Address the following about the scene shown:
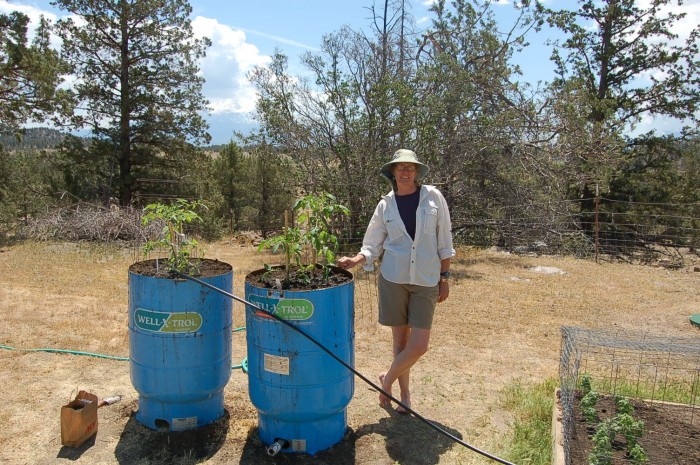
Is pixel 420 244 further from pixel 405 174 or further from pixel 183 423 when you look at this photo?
pixel 183 423

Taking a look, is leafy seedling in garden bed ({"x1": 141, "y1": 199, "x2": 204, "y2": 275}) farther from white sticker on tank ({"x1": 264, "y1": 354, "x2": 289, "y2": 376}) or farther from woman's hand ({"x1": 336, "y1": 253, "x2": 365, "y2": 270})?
woman's hand ({"x1": 336, "y1": 253, "x2": 365, "y2": 270})

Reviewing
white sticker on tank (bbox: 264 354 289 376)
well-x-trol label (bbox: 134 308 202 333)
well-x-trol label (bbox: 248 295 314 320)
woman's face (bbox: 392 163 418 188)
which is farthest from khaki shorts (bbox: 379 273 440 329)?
well-x-trol label (bbox: 134 308 202 333)

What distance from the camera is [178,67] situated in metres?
15.3

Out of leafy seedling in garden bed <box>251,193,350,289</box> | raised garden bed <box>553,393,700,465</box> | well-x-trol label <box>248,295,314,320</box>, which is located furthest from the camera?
leafy seedling in garden bed <box>251,193,350,289</box>

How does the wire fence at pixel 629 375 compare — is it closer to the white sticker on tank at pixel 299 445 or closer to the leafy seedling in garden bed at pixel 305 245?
the white sticker on tank at pixel 299 445

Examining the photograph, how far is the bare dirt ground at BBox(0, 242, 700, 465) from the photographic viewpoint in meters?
2.98

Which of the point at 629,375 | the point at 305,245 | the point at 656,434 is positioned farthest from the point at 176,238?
the point at 629,375

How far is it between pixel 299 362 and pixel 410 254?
0.94 m

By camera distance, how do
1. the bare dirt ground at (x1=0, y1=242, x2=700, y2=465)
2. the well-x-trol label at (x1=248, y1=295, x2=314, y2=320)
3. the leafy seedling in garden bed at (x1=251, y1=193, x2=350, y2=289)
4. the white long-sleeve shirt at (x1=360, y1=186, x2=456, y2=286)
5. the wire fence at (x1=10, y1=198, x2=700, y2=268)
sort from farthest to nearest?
the wire fence at (x1=10, y1=198, x2=700, y2=268), the white long-sleeve shirt at (x1=360, y1=186, x2=456, y2=286), the bare dirt ground at (x1=0, y1=242, x2=700, y2=465), the leafy seedling in garden bed at (x1=251, y1=193, x2=350, y2=289), the well-x-trol label at (x1=248, y1=295, x2=314, y2=320)

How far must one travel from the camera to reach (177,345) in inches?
114

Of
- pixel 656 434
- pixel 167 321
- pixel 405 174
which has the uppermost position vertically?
pixel 405 174

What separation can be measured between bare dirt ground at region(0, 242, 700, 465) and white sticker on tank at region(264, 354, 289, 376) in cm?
53

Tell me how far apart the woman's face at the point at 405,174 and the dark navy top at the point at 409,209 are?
0.08 metres

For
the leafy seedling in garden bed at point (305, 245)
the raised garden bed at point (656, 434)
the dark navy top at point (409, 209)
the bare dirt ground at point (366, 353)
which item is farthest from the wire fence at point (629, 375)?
the leafy seedling in garden bed at point (305, 245)
